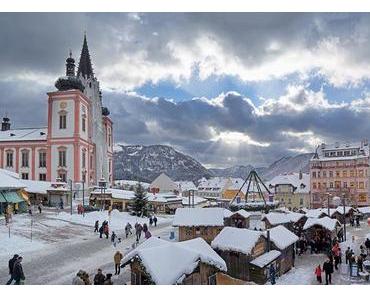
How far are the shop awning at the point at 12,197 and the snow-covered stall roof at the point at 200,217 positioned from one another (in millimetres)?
5624

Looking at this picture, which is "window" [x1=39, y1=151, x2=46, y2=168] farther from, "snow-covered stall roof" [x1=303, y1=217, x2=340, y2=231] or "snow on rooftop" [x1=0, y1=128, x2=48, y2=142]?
"snow-covered stall roof" [x1=303, y1=217, x2=340, y2=231]

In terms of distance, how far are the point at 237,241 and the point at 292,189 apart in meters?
24.3

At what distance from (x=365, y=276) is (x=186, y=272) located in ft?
12.8

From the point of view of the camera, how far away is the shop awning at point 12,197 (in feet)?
45.8

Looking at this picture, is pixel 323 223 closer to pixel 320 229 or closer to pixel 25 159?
pixel 320 229

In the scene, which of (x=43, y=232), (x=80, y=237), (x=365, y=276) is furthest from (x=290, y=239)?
(x=43, y=232)

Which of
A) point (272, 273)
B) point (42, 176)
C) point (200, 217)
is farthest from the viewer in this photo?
point (42, 176)

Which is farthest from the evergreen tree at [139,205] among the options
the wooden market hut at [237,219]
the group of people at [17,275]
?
the group of people at [17,275]

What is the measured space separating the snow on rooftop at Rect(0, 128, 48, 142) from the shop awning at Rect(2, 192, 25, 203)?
7.43 meters

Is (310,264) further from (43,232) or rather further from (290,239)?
(43,232)

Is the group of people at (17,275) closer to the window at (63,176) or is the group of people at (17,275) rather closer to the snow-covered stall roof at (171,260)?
the snow-covered stall roof at (171,260)

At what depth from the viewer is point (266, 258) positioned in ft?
30.3

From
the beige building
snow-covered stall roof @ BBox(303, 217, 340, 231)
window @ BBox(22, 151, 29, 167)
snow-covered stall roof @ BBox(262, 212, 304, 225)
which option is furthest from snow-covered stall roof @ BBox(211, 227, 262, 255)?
the beige building

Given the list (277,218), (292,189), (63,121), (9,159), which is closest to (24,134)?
(9,159)
